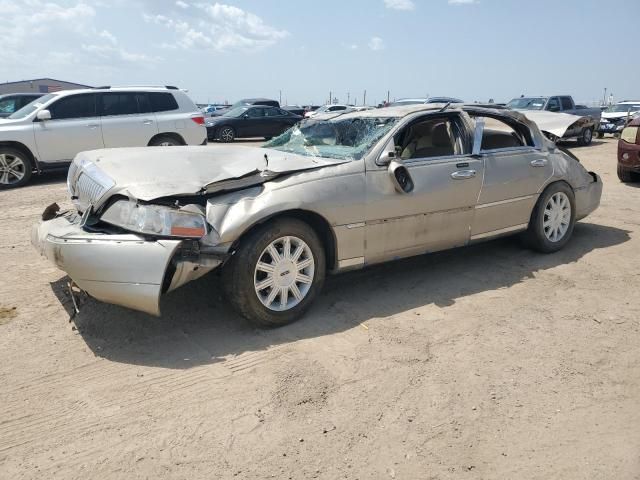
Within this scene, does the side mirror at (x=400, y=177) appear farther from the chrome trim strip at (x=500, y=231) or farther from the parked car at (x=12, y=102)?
the parked car at (x=12, y=102)

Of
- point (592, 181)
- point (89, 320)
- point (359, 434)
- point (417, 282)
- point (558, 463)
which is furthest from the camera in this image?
point (592, 181)

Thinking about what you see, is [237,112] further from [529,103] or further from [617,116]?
[617,116]

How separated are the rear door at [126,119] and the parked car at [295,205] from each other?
5.91 m

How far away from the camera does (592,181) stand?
6012 millimetres

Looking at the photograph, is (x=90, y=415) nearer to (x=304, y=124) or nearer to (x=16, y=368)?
(x=16, y=368)

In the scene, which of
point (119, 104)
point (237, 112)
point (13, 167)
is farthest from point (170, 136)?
point (237, 112)

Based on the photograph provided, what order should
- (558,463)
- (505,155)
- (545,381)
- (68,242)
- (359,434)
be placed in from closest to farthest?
(558,463), (359,434), (545,381), (68,242), (505,155)

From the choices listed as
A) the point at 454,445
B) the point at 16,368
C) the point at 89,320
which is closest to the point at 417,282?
the point at 454,445

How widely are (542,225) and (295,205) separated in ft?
9.99

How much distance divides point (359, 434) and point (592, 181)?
185 inches

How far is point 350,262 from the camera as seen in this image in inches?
160

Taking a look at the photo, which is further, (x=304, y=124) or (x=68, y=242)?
(x=304, y=124)

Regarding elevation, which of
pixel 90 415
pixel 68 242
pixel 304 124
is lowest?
pixel 90 415

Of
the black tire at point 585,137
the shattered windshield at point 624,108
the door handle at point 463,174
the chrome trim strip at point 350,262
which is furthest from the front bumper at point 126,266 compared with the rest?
the shattered windshield at point 624,108
